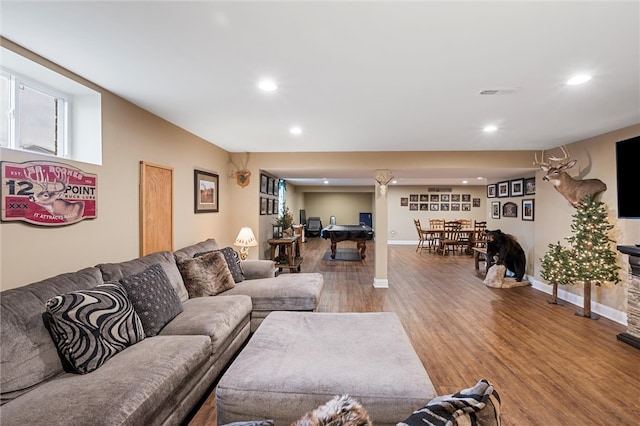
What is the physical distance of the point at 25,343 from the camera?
57.9 inches

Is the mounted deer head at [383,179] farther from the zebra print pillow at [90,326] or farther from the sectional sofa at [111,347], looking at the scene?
the zebra print pillow at [90,326]

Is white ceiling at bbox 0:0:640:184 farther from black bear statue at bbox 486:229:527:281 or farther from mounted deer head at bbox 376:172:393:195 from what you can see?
black bear statue at bbox 486:229:527:281

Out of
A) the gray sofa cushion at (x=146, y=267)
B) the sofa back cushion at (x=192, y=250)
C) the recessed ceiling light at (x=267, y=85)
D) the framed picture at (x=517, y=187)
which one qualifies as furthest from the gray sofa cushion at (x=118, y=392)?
the framed picture at (x=517, y=187)

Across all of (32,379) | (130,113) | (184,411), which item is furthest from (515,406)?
(130,113)

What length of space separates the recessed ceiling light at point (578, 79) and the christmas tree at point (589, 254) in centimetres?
220

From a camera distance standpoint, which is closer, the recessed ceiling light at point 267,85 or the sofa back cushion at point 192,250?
the recessed ceiling light at point 267,85

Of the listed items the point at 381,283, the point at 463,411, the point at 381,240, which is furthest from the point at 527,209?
the point at 463,411

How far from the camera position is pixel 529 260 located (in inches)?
212

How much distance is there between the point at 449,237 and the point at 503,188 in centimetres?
317

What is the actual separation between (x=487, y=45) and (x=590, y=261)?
3330 mm

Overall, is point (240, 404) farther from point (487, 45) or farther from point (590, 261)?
point (590, 261)

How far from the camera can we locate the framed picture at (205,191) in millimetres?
3962

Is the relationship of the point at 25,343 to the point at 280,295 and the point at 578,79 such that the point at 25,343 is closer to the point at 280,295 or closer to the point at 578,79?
the point at 280,295

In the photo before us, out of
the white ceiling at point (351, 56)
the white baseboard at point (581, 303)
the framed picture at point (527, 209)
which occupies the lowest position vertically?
the white baseboard at point (581, 303)
